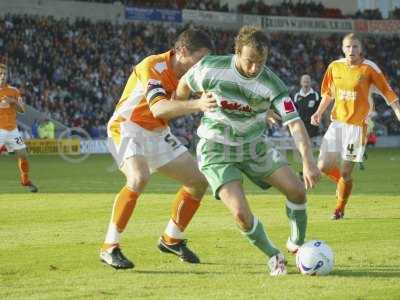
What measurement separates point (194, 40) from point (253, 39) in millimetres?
1080

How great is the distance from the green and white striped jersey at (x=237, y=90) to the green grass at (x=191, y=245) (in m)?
1.41

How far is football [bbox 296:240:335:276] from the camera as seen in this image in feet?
25.2

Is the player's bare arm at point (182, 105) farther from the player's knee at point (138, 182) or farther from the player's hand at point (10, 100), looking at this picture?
the player's hand at point (10, 100)

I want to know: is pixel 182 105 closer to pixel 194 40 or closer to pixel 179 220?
pixel 194 40

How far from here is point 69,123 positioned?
37.1 m

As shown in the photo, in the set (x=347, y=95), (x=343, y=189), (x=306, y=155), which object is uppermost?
(x=306, y=155)

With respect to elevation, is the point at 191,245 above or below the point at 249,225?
below

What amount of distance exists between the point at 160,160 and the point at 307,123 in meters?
13.3

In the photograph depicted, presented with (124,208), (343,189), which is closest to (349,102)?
(343,189)

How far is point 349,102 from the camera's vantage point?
1307 centimetres

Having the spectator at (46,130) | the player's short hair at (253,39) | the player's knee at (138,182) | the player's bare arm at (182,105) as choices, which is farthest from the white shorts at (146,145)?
the spectator at (46,130)

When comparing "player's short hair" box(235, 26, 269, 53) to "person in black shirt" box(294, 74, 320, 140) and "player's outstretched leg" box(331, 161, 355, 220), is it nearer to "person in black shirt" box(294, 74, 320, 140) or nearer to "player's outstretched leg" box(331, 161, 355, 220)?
"player's outstretched leg" box(331, 161, 355, 220)

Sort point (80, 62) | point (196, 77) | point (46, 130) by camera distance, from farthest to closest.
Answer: point (80, 62), point (46, 130), point (196, 77)

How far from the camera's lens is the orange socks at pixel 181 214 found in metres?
8.89
